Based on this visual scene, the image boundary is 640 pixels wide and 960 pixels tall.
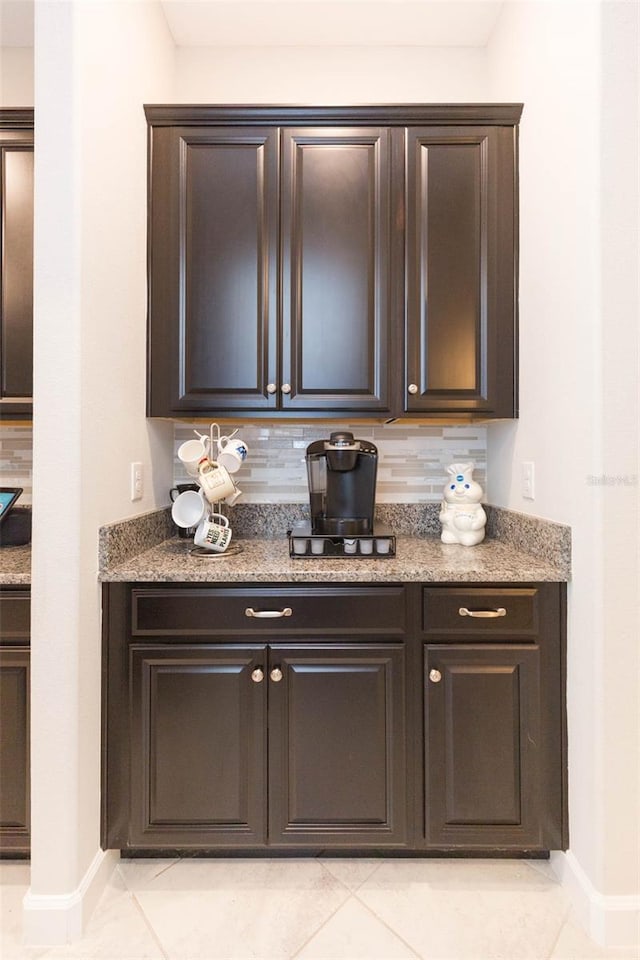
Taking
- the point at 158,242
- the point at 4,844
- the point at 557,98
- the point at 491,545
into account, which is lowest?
the point at 4,844

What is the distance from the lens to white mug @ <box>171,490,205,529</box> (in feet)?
5.79

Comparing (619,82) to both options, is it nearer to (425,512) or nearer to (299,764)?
(425,512)

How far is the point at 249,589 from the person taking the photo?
1473mm

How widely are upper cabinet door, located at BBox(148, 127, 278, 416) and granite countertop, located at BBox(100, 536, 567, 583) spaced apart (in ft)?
1.82

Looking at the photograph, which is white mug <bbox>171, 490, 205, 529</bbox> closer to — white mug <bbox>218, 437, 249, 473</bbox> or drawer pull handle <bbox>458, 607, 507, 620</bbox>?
white mug <bbox>218, 437, 249, 473</bbox>

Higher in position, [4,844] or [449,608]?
[449,608]

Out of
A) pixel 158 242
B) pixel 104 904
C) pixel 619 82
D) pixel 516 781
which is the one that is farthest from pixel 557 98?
pixel 104 904

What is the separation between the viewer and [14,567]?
1.50m

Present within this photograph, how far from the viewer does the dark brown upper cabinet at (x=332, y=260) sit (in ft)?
5.79

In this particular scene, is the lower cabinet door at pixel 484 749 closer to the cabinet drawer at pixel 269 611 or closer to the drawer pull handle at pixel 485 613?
the drawer pull handle at pixel 485 613

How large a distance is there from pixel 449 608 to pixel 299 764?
63 cm

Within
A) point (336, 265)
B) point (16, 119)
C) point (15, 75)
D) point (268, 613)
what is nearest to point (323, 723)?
point (268, 613)

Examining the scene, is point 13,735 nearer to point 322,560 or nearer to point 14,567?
point 14,567

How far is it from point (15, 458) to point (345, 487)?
1.33m
